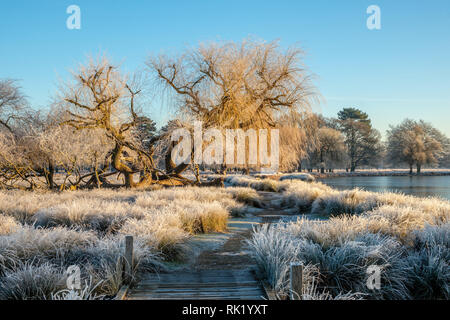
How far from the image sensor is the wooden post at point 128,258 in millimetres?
3971

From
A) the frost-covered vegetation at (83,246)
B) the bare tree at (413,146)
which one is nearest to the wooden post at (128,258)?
the frost-covered vegetation at (83,246)

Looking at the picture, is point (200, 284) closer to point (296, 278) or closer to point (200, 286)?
point (200, 286)

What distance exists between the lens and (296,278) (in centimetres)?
310

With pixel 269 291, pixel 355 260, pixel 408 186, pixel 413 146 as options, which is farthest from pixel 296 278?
pixel 413 146

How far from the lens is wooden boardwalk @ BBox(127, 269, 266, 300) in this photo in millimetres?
3646

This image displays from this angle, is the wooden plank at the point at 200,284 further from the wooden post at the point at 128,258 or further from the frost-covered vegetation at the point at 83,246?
the frost-covered vegetation at the point at 83,246

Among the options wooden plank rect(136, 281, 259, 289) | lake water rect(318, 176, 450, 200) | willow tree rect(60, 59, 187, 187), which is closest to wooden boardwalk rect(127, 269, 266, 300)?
wooden plank rect(136, 281, 259, 289)

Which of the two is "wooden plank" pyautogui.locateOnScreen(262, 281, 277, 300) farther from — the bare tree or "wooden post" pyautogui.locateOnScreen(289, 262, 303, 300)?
the bare tree

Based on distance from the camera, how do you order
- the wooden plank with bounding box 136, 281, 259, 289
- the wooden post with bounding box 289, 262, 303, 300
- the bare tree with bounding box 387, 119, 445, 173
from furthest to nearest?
the bare tree with bounding box 387, 119, 445, 173 → the wooden plank with bounding box 136, 281, 259, 289 → the wooden post with bounding box 289, 262, 303, 300

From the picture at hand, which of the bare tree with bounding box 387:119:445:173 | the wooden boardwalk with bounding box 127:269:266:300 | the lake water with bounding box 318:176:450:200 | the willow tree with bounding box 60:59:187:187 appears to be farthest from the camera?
the bare tree with bounding box 387:119:445:173

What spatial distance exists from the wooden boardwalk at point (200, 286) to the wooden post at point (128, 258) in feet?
0.54

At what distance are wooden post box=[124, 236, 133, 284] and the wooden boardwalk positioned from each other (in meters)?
0.17

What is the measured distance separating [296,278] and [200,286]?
4.48 feet
